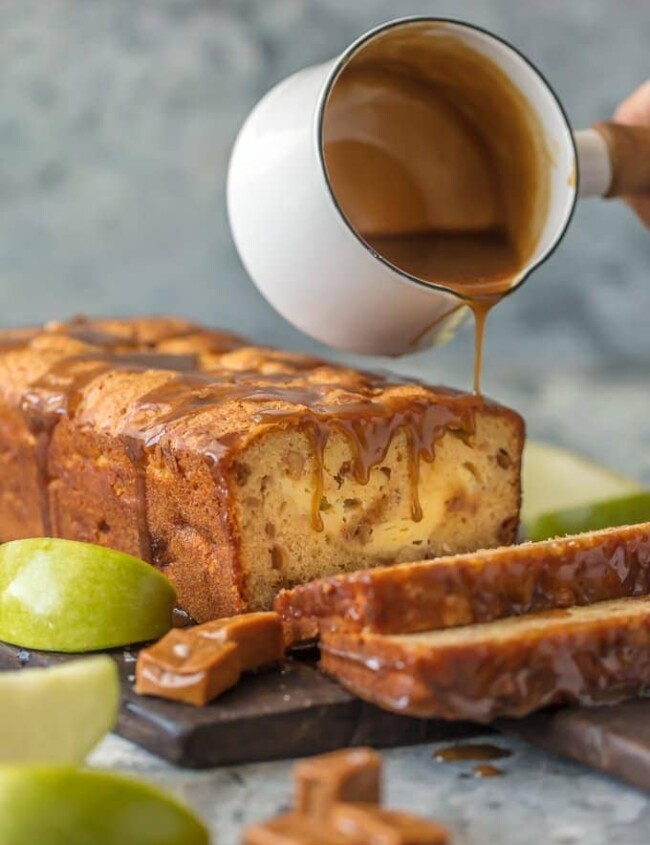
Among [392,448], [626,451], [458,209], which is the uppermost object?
[458,209]

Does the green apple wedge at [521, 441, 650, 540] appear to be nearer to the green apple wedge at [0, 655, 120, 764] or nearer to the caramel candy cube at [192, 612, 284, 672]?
the caramel candy cube at [192, 612, 284, 672]

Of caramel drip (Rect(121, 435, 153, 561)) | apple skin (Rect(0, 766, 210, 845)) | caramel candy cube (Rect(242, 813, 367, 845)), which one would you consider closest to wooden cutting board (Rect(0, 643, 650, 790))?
apple skin (Rect(0, 766, 210, 845))

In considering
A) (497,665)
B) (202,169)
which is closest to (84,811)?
(497,665)

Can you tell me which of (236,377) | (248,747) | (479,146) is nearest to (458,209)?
(479,146)

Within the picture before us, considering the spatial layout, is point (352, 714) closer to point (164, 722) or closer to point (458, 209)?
point (164, 722)

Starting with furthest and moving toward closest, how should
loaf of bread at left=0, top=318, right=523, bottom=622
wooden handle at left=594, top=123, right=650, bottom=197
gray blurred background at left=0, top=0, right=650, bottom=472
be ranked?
A: gray blurred background at left=0, top=0, right=650, bottom=472
wooden handle at left=594, top=123, right=650, bottom=197
loaf of bread at left=0, top=318, right=523, bottom=622

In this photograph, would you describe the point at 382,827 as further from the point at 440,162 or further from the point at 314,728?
the point at 440,162
